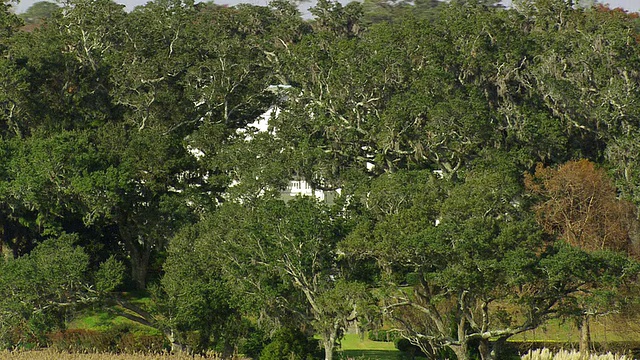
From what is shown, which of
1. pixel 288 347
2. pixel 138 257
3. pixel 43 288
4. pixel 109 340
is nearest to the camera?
pixel 288 347

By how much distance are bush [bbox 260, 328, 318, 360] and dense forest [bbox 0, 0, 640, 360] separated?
27 centimetres

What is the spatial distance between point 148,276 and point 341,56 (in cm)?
1405

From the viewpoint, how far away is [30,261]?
125ft

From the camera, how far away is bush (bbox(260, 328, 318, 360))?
1372 inches

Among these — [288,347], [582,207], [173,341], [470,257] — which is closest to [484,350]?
[470,257]

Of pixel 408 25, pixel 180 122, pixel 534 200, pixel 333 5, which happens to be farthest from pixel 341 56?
pixel 333 5

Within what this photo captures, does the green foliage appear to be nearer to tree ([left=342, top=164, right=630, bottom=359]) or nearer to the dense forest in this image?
the dense forest

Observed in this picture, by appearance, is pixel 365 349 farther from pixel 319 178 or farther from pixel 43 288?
pixel 43 288

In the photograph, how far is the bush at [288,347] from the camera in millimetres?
34844

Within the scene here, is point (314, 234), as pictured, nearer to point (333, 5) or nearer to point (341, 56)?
point (341, 56)

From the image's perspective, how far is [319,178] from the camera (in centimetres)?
4438

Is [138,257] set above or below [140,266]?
above

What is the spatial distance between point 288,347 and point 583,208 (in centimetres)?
1621

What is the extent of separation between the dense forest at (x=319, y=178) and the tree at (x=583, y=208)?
0.43 feet
